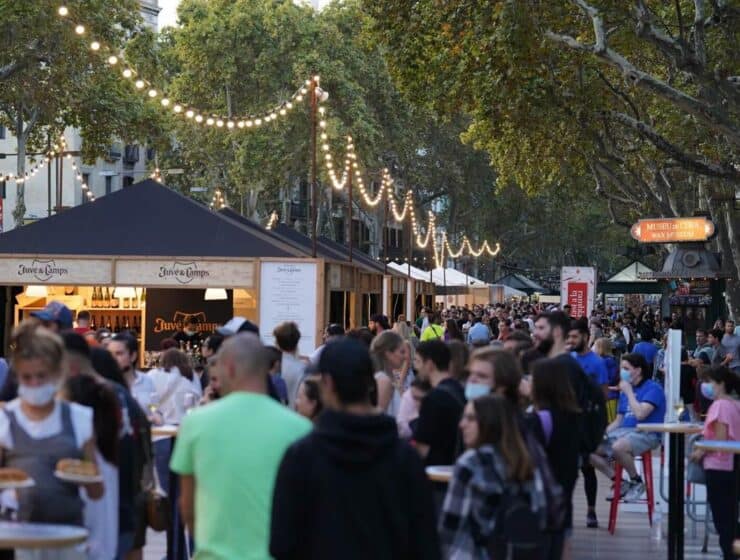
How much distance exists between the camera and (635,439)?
1355 centimetres

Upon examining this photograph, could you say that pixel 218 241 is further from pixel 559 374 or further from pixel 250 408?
pixel 250 408

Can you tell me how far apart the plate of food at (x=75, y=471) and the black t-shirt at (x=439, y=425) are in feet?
6.79

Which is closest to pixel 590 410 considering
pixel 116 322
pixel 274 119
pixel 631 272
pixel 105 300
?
pixel 105 300

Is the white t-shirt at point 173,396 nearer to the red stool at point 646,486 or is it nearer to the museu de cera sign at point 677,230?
the red stool at point 646,486

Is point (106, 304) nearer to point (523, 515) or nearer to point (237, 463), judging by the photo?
point (523, 515)

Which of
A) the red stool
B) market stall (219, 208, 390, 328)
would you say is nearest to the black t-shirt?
the red stool

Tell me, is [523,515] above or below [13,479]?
below

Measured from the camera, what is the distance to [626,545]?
12.9 m

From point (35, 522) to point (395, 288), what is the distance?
105 ft

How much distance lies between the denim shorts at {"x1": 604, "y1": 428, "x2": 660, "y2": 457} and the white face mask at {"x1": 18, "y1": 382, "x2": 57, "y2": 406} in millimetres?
7722

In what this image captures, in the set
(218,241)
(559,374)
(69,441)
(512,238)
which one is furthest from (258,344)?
(512,238)

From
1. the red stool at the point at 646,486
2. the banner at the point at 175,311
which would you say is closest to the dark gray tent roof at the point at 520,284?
the banner at the point at 175,311

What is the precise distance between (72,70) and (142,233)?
12.9m

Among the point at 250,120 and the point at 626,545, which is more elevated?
the point at 250,120
